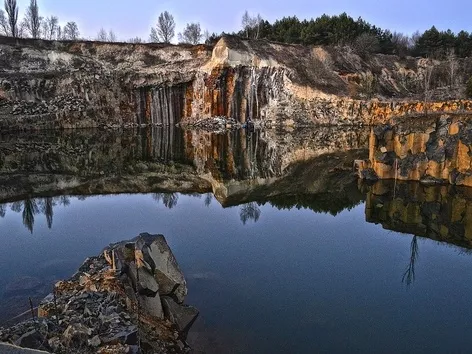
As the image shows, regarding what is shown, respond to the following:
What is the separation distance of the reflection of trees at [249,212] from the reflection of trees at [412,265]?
6.55m

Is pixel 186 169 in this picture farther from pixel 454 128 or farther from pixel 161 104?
pixel 161 104

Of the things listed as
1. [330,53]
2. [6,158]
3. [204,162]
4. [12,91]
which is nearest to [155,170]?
[204,162]

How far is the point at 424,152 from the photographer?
27.7 m

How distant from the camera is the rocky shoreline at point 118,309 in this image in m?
8.06

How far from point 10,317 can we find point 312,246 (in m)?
10.0

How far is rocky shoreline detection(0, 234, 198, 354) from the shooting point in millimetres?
8062

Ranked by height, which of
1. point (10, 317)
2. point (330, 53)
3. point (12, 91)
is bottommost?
point (10, 317)

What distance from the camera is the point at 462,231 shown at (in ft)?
60.5

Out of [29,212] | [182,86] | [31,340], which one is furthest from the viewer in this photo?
[182,86]

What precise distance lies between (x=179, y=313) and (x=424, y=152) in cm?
2136

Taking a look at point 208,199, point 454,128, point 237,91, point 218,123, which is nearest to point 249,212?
point 208,199

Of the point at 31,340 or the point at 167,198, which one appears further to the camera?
the point at 167,198

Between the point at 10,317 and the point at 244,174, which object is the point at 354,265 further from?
the point at 244,174

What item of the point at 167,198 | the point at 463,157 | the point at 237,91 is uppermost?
the point at 237,91
